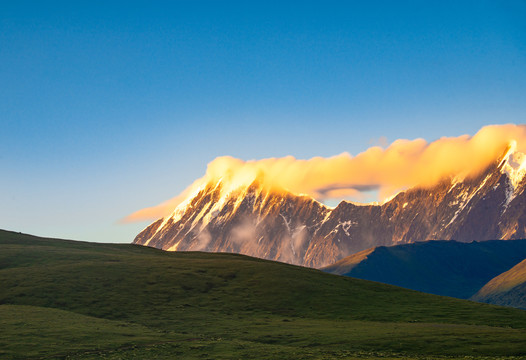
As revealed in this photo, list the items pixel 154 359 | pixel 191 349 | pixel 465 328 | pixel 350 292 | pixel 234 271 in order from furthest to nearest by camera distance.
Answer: pixel 234 271, pixel 350 292, pixel 465 328, pixel 191 349, pixel 154 359

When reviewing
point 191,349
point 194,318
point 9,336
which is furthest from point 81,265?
point 191,349

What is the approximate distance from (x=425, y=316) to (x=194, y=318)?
55.1 meters

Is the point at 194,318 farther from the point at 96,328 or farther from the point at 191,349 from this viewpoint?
the point at 191,349

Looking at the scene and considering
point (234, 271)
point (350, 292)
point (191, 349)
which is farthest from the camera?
point (234, 271)

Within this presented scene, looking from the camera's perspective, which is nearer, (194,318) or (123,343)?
(123,343)

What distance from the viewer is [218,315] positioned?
128 meters

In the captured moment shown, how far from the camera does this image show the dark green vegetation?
88750 mm

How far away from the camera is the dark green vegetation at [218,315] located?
88750 millimetres

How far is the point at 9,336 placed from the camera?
302 ft

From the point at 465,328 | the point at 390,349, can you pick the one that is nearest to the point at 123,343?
the point at 390,349

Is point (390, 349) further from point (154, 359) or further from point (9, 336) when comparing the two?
point (9, 336)

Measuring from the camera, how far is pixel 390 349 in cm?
9119

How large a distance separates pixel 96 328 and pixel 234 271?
255 feet

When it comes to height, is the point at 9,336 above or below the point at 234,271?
below
